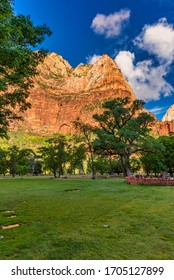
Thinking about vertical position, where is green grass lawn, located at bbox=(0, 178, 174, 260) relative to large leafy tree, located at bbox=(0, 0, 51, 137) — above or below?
below

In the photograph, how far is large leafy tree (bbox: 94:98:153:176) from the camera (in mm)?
33656

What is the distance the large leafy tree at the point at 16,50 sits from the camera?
21.4 feet

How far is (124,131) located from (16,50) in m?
27.5

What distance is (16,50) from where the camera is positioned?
21.5ft

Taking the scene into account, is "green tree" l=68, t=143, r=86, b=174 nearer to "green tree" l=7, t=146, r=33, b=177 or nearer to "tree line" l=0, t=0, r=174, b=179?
"tree line" l=0, t=0, r=174, b=179

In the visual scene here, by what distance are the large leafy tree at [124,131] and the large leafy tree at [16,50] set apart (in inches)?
876

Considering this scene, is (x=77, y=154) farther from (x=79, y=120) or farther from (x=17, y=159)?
(x=17, y=159)

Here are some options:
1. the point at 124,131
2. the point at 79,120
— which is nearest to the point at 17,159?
the point at 79,120

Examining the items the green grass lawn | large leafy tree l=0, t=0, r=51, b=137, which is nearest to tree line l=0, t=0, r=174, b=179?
large leafy tree l=0, t=0, r=51, b=137

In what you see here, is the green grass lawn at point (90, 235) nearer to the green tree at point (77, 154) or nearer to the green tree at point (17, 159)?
the green tree at point (77, 154)

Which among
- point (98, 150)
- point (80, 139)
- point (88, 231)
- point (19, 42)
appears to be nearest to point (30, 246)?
point (88, 231)

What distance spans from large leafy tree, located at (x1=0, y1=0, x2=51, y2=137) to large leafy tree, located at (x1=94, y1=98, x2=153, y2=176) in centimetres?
2224

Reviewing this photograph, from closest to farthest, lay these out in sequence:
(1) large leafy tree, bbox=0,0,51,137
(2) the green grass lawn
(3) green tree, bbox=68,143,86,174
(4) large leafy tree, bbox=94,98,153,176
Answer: (2) the green grass lawn
(1) large leafy tree, bbox=0,0,51,137
(4) large leafy tree, bbox=94,98,153,176
(3) green tree, bbox=68,143,86,174

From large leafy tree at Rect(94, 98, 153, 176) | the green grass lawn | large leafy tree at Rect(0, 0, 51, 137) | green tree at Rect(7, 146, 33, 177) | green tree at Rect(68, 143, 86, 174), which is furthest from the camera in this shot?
Answer: green tree at Rect(7, 146, 33, 177)
